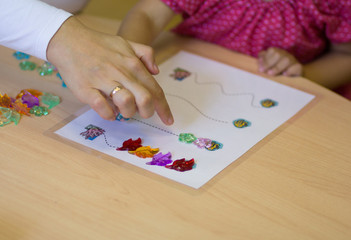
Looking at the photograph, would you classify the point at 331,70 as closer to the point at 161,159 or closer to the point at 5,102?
the point at 161,159

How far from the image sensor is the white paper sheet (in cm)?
75

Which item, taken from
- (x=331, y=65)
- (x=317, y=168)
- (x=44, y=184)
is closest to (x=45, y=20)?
(x=44, y=184)

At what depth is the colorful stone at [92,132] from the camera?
775mm

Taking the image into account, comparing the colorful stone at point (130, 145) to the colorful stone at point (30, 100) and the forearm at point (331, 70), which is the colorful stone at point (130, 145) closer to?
the colorful stone at point (30, 100)

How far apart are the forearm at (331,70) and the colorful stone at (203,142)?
Answer: 1.58 ft

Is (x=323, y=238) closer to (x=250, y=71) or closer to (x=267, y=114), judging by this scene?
(x=267, y=114)

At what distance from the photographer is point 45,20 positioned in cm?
79

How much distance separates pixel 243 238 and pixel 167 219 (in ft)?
0.33

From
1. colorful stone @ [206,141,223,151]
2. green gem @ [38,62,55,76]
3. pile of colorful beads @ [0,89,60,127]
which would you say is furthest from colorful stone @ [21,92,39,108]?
colorful stone @ [206,141,223,151]

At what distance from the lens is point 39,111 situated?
2.70 feet

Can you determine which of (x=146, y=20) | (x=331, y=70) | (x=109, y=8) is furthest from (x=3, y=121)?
(x=109, y=8)

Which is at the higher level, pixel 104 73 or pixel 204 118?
pixel 104 73

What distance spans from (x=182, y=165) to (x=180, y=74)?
12.1 inches

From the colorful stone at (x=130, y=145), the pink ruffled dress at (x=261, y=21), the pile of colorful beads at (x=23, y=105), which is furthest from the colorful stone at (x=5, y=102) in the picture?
the pink ruffled dress at (x=261, y=21)
